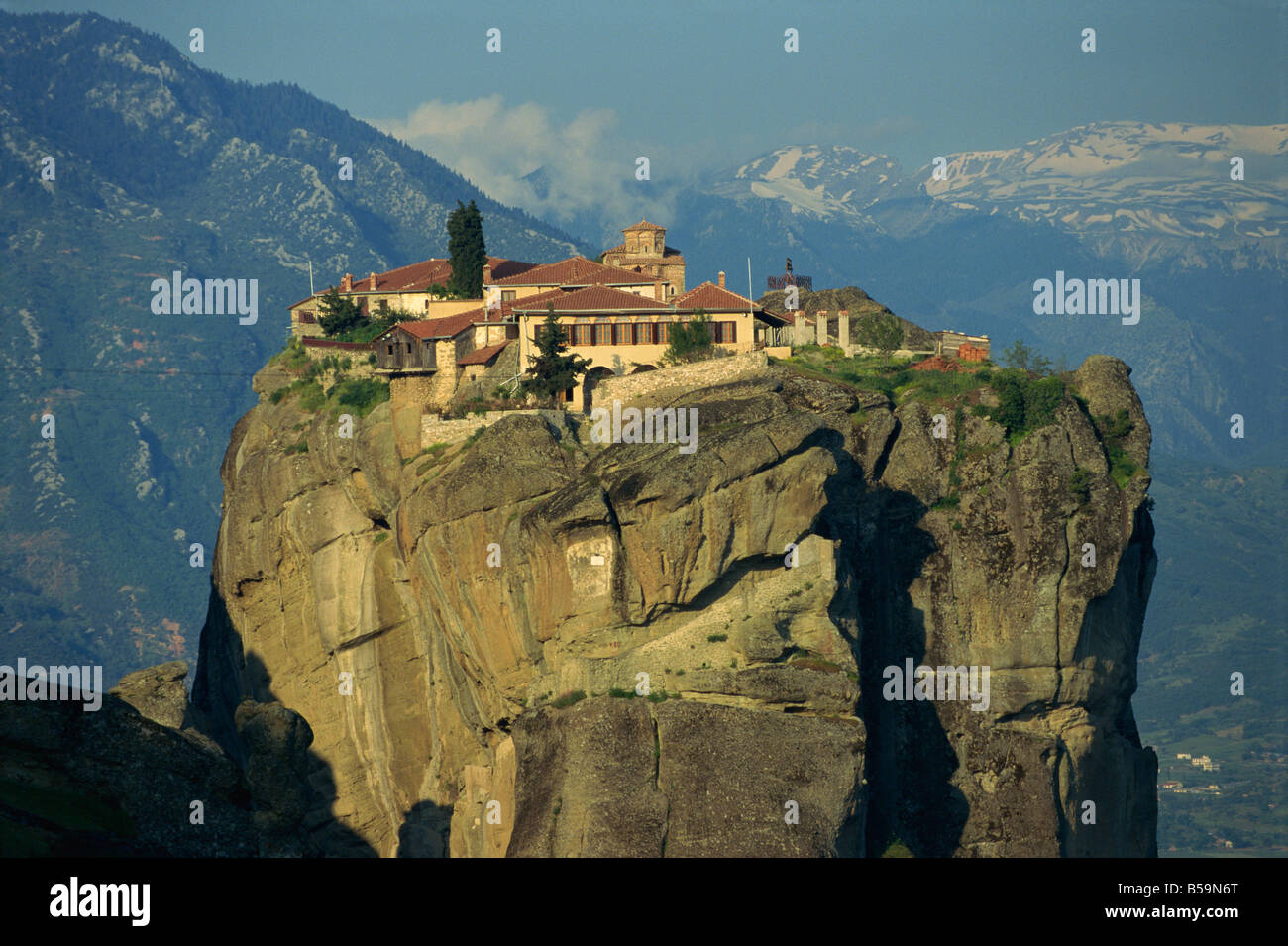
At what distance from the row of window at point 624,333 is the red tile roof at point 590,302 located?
2.69 ft

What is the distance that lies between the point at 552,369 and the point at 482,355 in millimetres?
6231

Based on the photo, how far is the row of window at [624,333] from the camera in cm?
9538

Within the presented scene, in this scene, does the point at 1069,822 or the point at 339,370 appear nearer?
the point at 1069,822

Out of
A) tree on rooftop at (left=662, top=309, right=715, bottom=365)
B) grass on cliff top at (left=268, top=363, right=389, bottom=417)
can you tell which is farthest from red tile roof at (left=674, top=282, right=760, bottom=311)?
grass on cliff top at (left=268, top=363, right=389, bottom=417)

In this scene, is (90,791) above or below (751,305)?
below

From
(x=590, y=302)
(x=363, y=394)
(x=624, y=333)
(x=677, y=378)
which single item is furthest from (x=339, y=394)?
(x=677, y=378)

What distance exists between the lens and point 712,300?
97375 millimetres

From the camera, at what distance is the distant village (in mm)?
95125

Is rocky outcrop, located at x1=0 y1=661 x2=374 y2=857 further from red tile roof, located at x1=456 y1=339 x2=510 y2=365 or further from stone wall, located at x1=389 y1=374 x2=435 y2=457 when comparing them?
red tile roof, located at x1=456 y1=339 x2=510 y2=365

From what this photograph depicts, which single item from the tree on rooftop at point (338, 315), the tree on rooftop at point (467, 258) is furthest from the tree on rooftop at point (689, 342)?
the tree on rooftop at point (338, 315)
